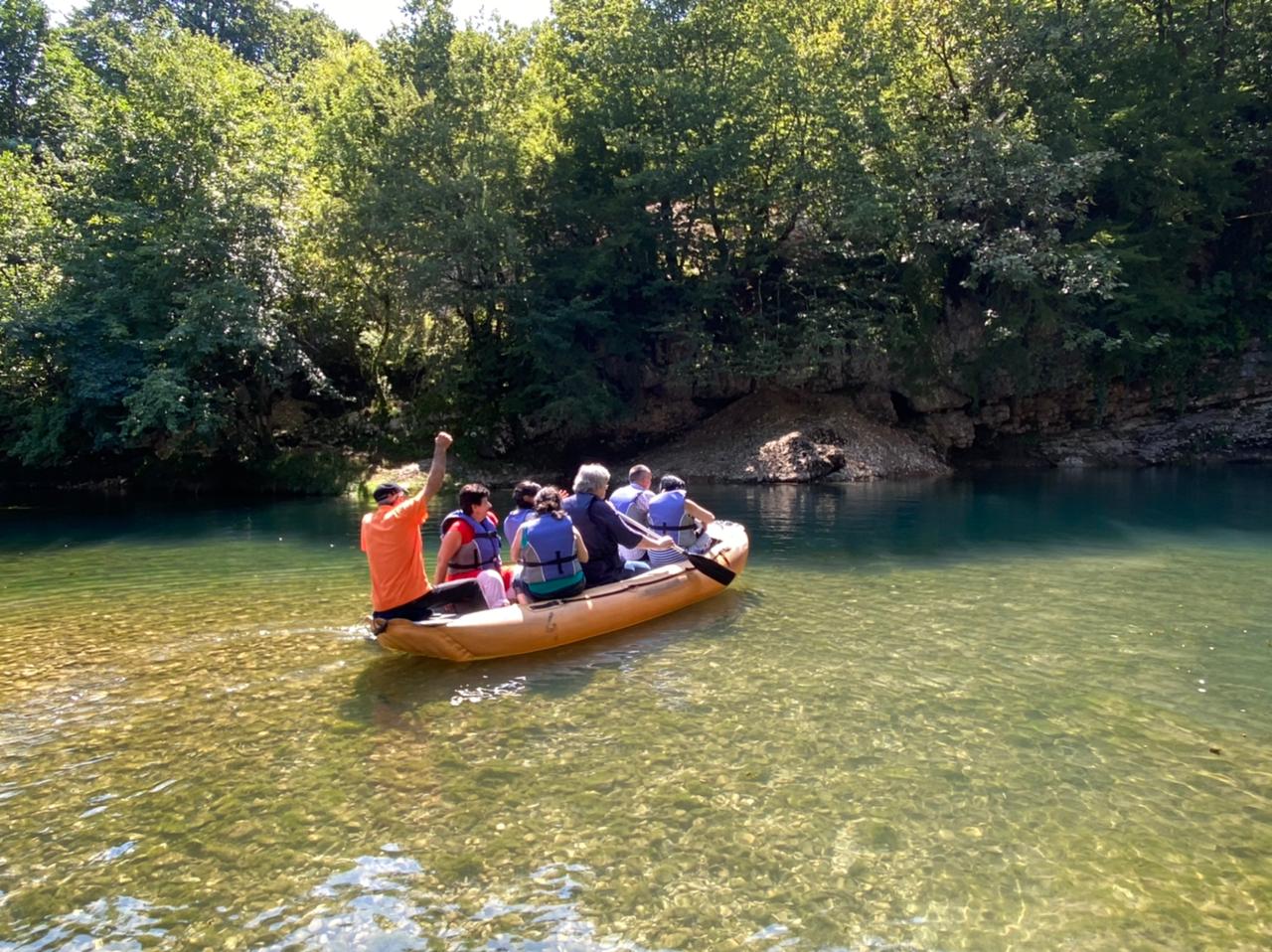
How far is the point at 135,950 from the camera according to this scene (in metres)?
3.68

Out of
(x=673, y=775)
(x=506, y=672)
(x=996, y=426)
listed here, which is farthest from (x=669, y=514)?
(x=996, y=426)

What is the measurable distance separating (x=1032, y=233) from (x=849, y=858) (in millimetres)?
20917

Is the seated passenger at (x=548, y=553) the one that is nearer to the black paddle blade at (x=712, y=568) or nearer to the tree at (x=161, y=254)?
the black paddle blade at (x=712, y=568)

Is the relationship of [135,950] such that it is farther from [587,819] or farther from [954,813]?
[954,813]

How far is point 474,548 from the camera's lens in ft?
27.2

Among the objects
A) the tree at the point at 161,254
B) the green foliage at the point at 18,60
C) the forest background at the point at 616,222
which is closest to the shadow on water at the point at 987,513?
the forest background at the point at 616,222

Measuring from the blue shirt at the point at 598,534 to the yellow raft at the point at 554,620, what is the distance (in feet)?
0.96

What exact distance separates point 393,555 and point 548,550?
147 centimetres

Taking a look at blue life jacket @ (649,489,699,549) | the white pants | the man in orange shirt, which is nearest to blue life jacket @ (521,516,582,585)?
the white pants

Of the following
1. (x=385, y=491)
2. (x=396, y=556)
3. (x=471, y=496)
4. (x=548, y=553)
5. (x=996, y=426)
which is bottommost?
(x=548, y=553)

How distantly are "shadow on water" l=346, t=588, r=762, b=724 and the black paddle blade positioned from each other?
0.83m

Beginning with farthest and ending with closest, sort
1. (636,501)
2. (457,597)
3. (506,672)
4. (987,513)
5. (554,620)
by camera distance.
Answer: (987,513)
(636,501)
(457,597)
(554,620)
(506,672)

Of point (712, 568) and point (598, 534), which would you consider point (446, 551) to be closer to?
point (598, 534)

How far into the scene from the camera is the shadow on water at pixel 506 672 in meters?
6.64
